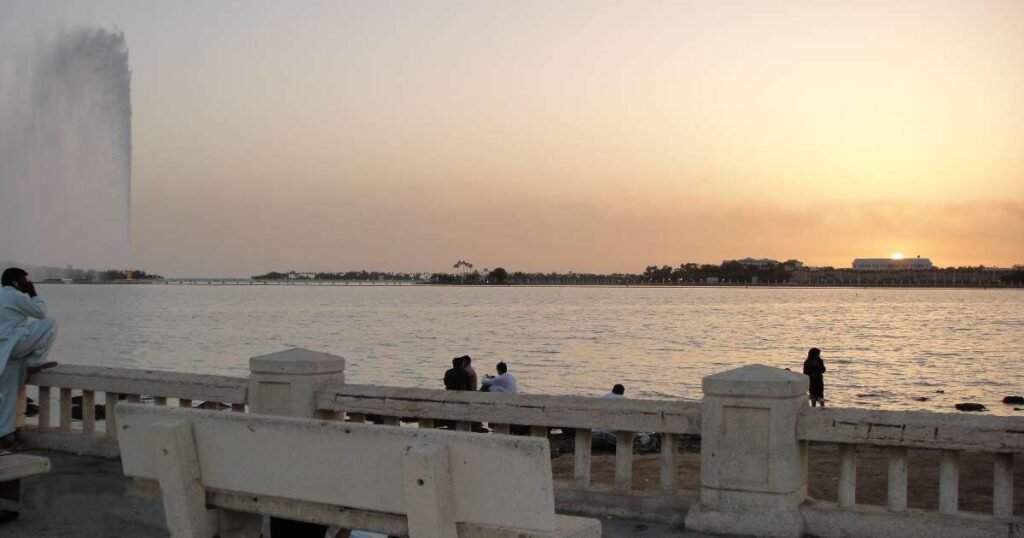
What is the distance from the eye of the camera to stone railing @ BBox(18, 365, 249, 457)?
10.2 m

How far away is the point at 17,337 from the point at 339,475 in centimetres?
737

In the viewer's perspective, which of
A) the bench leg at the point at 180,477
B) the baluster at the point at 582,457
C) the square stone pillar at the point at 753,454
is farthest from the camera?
→ the baluster at the point at 582,457

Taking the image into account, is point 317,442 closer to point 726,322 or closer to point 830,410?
point 830,410

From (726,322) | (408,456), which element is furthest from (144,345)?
(408,456)

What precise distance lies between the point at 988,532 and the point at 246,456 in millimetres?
5346

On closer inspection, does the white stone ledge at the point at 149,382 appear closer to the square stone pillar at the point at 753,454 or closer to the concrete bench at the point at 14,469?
the concrete bench at the point at 14,469

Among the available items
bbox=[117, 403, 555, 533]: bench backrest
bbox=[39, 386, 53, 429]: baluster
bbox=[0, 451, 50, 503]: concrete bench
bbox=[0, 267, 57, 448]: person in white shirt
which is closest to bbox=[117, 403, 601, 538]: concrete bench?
bbox=[117, 403, 555, 533]: bench backrest

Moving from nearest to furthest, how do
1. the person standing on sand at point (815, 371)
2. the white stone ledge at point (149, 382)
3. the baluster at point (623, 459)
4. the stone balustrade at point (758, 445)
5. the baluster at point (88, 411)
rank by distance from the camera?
the stone balustrade at point (758, 445) → the baluster at point (623, 459) → the white stone ledge at point (149, 382) → the baluster at point (88, 411) → the person standing on sand at point (815, 371)

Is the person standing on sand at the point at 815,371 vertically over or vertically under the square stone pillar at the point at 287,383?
under

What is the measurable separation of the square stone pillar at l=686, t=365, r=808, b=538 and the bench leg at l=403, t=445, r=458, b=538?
377 centimetres

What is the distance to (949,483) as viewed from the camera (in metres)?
7.48

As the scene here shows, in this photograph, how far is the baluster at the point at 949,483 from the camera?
24.4 feet

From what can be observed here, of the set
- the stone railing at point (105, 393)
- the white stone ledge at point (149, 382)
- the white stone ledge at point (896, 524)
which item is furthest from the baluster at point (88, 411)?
the white stone ledge at point (896, 524)

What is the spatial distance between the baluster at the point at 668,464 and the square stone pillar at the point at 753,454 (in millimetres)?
404
